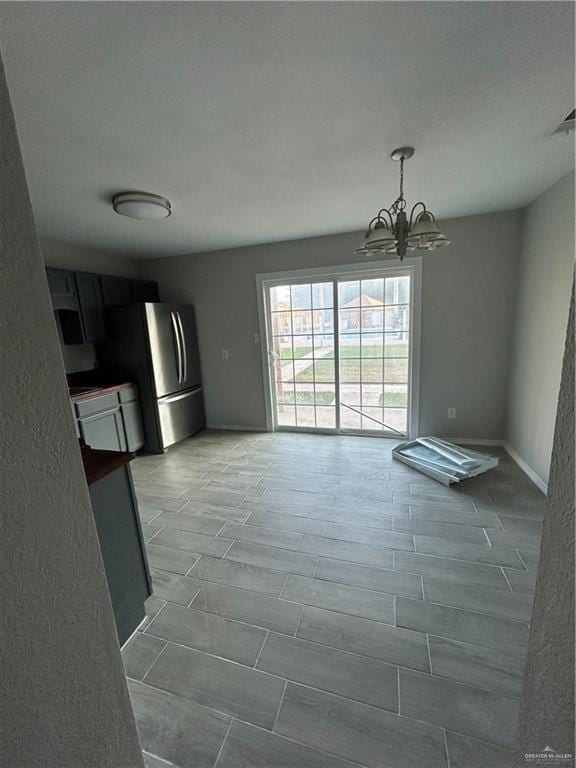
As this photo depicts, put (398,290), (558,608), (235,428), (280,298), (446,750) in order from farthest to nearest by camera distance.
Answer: (235,428) < (280,298) < (398,290) < (446,750) < (558,608)

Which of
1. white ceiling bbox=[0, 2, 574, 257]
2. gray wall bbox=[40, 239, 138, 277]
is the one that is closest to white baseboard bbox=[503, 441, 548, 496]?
white ceiling bbox=[0, 2, 574, 257]

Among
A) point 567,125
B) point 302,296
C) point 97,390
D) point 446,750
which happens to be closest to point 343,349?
point 302,296

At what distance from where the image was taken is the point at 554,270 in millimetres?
2350

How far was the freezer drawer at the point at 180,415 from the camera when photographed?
366cm

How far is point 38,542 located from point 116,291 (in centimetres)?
371

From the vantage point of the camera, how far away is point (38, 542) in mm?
567

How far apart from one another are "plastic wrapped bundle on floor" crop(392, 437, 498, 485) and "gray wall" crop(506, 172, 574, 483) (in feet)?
1.38

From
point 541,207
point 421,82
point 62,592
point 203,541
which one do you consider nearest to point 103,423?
point 203,541

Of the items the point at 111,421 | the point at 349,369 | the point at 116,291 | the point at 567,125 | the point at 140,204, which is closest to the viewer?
the point at 567,125

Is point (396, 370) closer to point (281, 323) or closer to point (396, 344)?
point (396, 344)

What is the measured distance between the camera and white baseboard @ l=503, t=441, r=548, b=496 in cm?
247

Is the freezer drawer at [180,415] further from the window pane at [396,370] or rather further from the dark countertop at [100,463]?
the window pane at [396,370]

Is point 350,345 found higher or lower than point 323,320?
lower

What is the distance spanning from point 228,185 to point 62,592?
2.34 m
